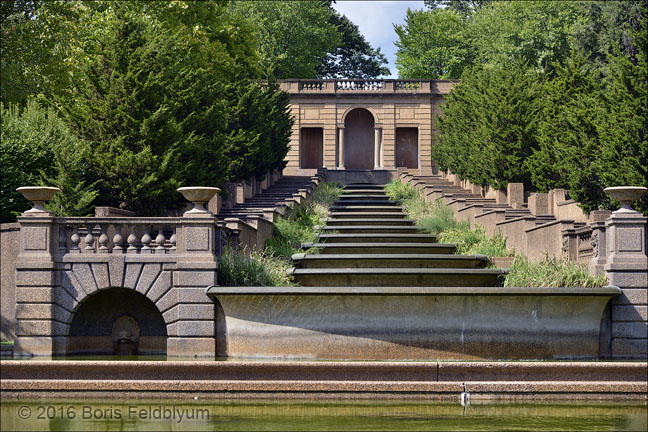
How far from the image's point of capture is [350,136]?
202ft

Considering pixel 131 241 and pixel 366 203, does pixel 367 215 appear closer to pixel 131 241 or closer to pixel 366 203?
pixel 366 203

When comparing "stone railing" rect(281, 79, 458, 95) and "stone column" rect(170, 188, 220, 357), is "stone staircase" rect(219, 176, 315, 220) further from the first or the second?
"stone railing" rect(281, 79, 458, 95)

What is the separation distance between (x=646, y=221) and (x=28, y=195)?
42.3ft

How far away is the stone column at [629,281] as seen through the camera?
17.9 m

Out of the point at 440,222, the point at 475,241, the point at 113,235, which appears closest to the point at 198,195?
the point at 113,235

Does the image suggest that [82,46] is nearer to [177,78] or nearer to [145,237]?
[177,78]

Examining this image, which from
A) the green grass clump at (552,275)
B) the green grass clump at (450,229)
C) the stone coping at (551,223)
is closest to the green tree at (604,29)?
the green grass clump at (450,229)

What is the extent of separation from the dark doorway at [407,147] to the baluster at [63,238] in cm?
4164

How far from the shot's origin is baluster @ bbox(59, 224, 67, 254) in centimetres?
1875

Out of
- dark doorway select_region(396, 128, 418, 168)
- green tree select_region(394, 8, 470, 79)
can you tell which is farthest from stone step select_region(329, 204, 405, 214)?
green tree select_region(394, 8, 470, 79)

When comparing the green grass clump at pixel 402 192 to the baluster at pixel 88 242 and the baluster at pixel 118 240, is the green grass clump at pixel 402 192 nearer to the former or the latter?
the baluster at pixel 118 240


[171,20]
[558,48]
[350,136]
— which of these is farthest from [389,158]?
[171,20]

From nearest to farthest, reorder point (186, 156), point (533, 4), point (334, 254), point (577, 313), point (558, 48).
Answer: point (577, 313)
point (334, 254)
point (186, 156)
point (558, 48)
point (533, 4)

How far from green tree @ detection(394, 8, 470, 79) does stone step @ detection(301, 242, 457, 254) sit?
42.6 metres
